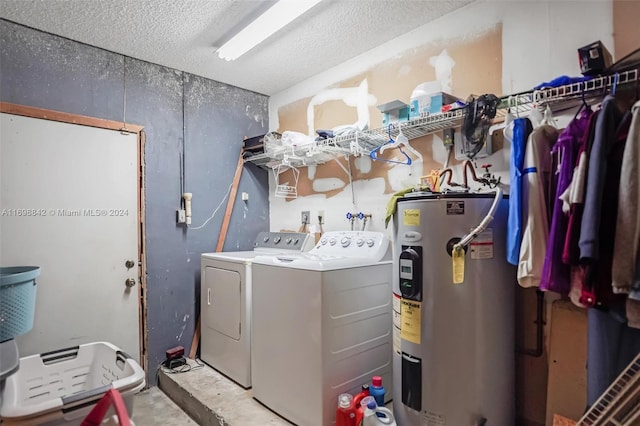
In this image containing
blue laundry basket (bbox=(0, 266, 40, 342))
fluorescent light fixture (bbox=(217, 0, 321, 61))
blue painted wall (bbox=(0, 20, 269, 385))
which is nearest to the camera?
blue laundry basket (bbox=(0, 266, 40, 342))

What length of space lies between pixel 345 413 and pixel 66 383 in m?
1.60

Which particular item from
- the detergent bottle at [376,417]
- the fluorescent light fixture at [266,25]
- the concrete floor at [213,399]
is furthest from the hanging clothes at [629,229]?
the concrete floor at [213,399]

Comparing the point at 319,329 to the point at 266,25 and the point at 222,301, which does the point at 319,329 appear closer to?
the point at 222,301

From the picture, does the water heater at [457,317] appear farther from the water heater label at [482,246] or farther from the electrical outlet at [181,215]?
the electrical outlet at [181,215]

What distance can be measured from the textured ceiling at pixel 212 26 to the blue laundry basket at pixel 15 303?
5.43 feet

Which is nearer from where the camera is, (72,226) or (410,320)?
(410,320)

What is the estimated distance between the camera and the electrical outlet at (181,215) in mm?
2969

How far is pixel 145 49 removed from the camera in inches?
104

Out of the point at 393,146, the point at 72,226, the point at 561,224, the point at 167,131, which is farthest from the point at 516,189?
the point at 72,226

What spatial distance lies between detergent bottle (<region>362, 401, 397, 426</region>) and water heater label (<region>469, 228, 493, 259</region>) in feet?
2.99

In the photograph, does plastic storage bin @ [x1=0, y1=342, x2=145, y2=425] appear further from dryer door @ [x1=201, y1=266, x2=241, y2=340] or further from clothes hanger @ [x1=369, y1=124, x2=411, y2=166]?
clothes hanger @ [x1=369, y1=124, x2=411, y2=166]

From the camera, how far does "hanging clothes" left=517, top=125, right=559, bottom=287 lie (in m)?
1.47

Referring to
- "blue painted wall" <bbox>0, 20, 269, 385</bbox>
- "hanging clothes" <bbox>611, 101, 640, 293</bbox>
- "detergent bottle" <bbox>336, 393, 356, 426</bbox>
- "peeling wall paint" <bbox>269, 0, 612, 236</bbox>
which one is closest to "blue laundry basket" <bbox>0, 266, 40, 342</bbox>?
"blue painted wall" <bbox>0, 20, 269, 385</bbox>

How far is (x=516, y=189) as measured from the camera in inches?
61.3
